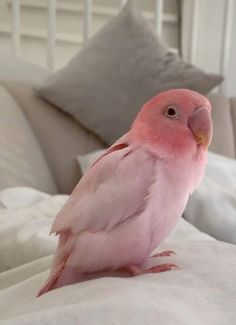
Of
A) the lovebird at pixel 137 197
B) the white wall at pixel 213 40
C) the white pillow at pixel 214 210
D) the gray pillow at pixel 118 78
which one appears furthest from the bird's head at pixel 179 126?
the white wall at pixel 213 40

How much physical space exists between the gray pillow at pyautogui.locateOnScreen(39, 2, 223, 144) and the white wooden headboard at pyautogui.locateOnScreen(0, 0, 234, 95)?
17cm

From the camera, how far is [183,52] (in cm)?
224

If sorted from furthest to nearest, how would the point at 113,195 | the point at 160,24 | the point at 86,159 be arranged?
the point at 160,24, the point at 86,159, the point at 113,195

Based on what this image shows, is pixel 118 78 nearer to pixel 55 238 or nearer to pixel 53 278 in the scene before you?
pixel 55 238

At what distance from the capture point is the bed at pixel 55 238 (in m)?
0.52

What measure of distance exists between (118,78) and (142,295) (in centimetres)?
138

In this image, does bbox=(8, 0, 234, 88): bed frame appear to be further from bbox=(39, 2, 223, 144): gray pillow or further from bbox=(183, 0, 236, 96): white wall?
bbox=(39, 2, 223, 144): gray pillow

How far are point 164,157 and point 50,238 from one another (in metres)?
0.36

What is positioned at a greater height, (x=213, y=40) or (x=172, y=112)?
(x=172, y=112)

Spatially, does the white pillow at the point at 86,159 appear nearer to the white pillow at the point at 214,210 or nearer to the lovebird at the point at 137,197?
the white pillow at the point at 214,210

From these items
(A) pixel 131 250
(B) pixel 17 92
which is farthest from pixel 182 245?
(B) pixel 17 92

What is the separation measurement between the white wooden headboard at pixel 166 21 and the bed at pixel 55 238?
0.14 m

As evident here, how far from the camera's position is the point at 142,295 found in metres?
0.55

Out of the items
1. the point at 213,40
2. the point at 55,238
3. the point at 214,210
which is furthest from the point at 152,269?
the point at 213,40
